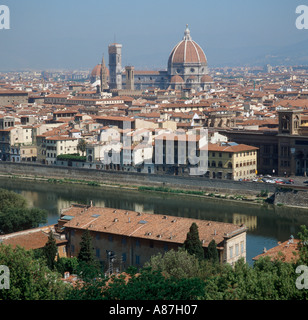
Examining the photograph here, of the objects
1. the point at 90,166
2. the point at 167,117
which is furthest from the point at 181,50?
the point at 90,166

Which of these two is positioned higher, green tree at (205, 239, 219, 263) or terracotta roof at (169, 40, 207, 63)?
terracotta roof at (169, 40, 207, 63)

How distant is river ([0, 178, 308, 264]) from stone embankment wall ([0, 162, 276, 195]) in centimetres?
90

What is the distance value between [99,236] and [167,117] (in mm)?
25173

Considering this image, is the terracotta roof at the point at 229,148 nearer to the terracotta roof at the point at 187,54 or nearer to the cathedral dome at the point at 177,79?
the cathedral dome at the point at 177,79

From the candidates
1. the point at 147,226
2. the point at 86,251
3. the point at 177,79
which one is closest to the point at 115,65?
the point at 177,79

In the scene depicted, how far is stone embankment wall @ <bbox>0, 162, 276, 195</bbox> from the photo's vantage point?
24.7 m

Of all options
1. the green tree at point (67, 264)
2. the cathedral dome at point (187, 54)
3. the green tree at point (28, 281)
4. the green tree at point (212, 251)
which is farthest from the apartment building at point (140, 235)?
the cathedral dome at point (187, 54)

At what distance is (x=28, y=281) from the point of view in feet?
29.9

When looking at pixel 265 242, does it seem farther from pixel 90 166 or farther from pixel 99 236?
pixel 90 166

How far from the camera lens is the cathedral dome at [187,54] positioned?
247 feet

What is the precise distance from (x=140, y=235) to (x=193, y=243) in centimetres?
152

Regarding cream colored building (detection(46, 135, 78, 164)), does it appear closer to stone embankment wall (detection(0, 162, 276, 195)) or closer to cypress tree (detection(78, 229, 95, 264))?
stone embankment wall (detection(0, 162, 276, 195))

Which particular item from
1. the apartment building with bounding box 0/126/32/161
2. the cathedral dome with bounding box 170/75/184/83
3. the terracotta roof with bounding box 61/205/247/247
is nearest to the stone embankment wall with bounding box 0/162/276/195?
the apartment building with bounding box 0/126/32/161
